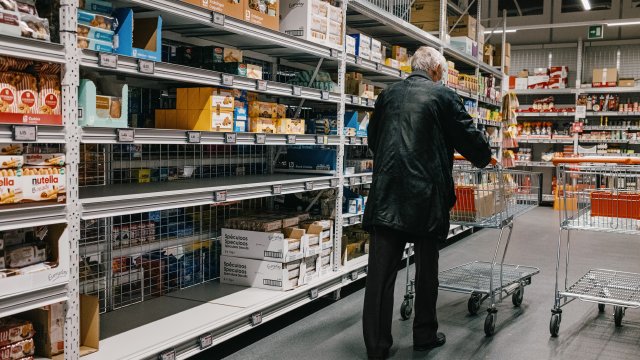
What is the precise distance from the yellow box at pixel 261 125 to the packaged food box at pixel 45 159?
5.17 ft

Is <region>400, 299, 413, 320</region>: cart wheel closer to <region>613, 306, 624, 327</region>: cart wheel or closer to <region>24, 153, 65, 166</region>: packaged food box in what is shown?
<region>613, 306, 624, 327</region>: cart wheel

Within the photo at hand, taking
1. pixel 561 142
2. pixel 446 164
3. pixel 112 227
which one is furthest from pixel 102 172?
pixel 561 142

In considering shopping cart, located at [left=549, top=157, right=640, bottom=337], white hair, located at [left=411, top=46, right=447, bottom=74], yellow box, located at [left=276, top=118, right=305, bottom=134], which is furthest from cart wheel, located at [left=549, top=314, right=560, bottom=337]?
yellow box, located at [left=276, top=118, right=305, bottom=134]

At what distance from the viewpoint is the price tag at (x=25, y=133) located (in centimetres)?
225

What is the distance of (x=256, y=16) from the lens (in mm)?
3693

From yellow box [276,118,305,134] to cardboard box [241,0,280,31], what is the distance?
25.6 inches

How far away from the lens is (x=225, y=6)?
3418 mm

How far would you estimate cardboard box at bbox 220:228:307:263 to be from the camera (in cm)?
398

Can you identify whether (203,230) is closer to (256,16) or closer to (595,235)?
(256,16)

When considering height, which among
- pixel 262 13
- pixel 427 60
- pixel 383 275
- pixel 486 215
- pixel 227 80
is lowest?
pixel 383 275

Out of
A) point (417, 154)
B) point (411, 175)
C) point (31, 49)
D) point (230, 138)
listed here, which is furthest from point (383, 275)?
point (31, 49)

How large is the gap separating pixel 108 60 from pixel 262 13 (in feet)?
4.54

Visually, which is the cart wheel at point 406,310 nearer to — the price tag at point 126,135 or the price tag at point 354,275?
the price tag at point 354,275

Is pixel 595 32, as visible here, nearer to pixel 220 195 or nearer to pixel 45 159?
pixel 220 195
